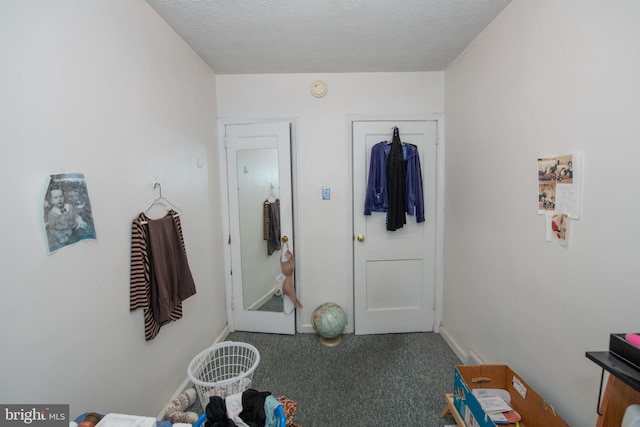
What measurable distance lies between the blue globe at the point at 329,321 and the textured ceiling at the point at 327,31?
216 centimetres

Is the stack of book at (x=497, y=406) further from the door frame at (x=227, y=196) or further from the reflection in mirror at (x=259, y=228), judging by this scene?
the reflection in mirror at (x=259, y=228)

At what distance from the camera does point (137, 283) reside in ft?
4.42

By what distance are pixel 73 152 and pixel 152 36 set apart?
94cm

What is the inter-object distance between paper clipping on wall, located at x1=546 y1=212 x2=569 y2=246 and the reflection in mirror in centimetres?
195

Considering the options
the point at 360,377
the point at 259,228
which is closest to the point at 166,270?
the point at 259,228

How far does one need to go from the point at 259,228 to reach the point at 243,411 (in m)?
1.69

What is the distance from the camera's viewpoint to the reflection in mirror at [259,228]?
247cm

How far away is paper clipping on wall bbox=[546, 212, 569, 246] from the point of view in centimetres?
122

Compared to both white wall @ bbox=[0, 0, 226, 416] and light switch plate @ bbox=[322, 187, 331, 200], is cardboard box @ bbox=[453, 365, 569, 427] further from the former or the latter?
white wall @ bbox=[0, 0, 226, 416]

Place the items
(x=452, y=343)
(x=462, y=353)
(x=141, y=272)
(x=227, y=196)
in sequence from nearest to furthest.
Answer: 1. (x=141, y=272)
2. (x=462, y=353)
3. (x=452, y=343)
4. (x=227, y=196)

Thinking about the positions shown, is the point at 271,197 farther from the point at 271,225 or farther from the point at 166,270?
the point at 166,270

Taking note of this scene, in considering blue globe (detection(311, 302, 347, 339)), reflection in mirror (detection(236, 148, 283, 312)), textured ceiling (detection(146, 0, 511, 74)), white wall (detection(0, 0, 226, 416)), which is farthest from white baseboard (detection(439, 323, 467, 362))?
textured ceiling (detection(146, 0, 511, 74))

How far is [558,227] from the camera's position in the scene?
4.12ft

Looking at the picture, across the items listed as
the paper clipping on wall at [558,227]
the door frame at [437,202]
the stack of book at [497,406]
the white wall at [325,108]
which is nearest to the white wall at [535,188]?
the paper clipping on wall at [558,227]
